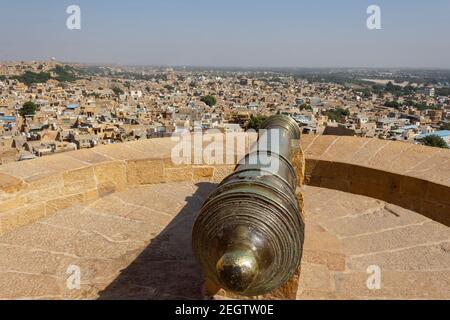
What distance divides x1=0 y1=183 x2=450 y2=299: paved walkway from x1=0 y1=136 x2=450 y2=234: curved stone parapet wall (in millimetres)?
144

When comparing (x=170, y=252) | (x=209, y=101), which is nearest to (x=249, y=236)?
(x=170, y=252)

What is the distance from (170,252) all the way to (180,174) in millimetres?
1588

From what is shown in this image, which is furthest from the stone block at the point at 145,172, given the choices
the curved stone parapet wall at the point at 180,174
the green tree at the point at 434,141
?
the green tree at the point at 434,141

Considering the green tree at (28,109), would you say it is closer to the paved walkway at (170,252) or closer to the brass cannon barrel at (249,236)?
the paved walkway at (170,252)

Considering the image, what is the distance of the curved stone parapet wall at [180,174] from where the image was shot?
359cm

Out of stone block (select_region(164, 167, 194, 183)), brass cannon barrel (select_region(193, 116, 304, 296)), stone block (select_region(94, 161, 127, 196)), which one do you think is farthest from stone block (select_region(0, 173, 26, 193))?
brass cannon barrel (select_region(193, 116, 304, 296))

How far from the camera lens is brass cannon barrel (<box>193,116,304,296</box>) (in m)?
1.53

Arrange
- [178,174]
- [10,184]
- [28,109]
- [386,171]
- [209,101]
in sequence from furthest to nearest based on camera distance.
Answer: [209,101] < [28,109] < [178,174] < [386,171] < [10,184]

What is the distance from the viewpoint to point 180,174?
460 cm

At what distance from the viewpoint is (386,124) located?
165ft

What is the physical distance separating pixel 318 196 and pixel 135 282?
2.29m

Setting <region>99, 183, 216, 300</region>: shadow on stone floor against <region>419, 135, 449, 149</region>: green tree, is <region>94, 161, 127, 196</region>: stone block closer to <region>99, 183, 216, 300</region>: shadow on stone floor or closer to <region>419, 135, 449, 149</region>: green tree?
<region>99, 183, 216, 300</region>: shadow on stone floor

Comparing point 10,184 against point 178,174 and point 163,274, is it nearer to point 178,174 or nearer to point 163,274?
point 163,274
